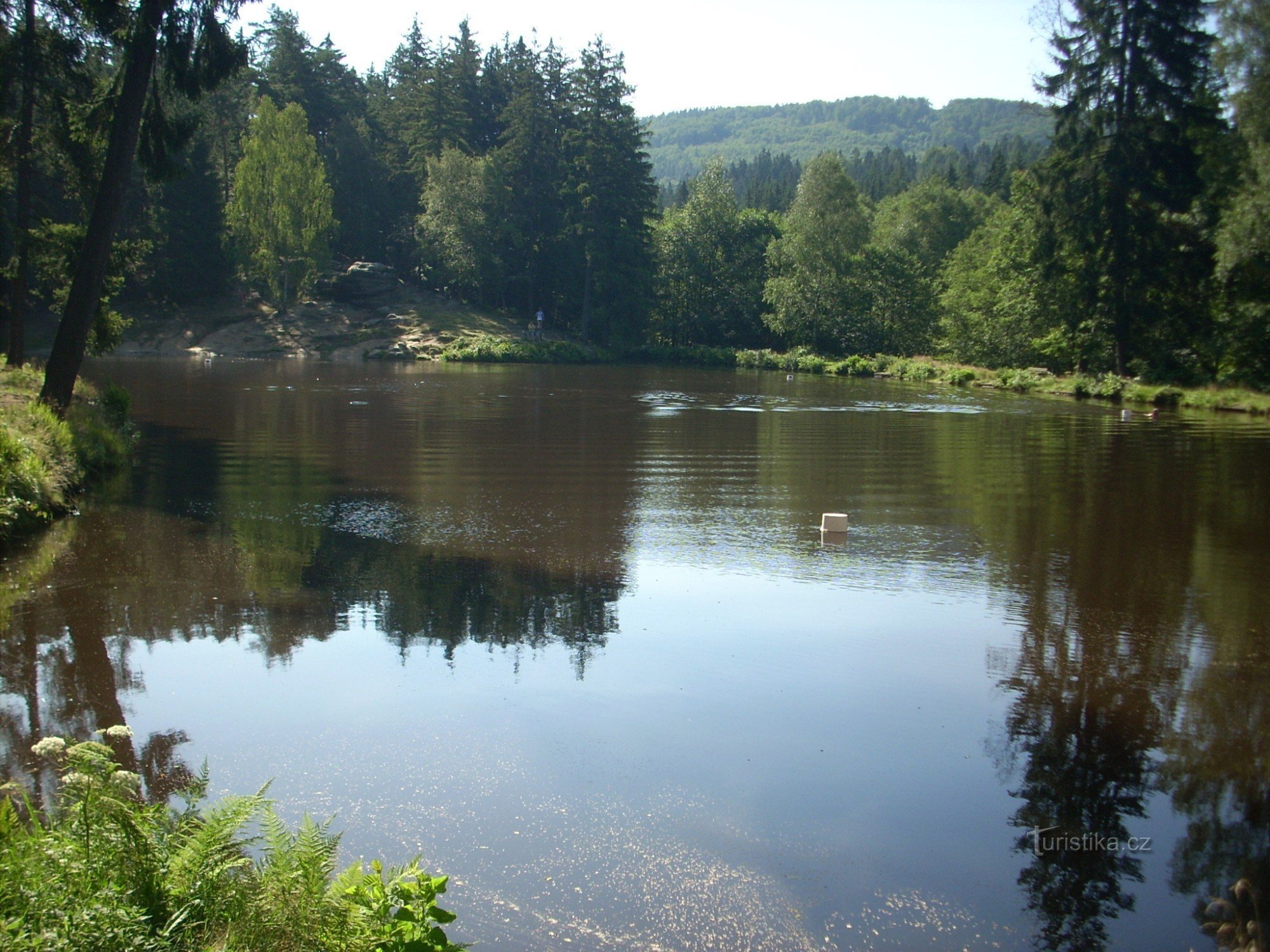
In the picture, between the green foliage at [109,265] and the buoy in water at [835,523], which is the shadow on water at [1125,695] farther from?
the green foliage at [109,265]

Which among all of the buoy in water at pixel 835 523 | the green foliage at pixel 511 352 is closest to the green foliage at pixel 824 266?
the green foliage at pixel 511 352

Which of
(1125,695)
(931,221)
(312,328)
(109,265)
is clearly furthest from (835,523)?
(931,221)

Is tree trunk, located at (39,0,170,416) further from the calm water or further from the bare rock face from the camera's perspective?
the bare rock face

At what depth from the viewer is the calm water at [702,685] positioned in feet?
17.1

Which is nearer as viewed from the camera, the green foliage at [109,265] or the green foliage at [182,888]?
the green foliage at [182,888]

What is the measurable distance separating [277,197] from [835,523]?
58.0 m

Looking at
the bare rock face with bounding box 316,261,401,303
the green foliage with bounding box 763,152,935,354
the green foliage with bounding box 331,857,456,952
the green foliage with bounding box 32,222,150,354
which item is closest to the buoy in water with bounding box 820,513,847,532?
the green foliage with bounding box 331,857,456,952

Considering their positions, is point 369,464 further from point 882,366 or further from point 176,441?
point 882,366

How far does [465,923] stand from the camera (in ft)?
15.5

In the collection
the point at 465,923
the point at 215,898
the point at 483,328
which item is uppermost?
the point at 483,328

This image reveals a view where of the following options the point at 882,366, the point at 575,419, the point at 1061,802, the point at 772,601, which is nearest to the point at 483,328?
the point at 882,366

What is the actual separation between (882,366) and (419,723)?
54020mm

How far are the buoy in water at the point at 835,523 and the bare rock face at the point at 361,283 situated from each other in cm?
6142

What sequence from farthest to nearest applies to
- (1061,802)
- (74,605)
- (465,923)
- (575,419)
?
(575,419) < (74,605) < (1061,802) < (465,923)
